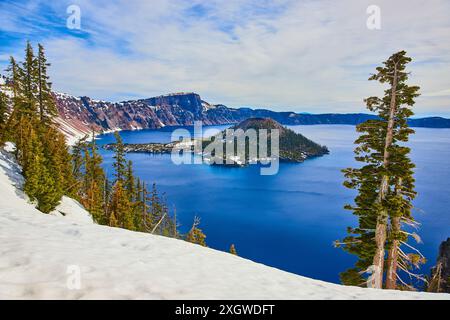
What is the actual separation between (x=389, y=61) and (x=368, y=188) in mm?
7575

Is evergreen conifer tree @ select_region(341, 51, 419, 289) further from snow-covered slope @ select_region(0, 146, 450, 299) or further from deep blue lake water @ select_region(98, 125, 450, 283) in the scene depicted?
deep blue lake water @ select_region(98, 125, 450, 283)

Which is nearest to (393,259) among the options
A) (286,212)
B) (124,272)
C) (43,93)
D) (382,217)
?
(382,217)

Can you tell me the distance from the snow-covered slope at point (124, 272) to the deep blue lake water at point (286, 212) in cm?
6221

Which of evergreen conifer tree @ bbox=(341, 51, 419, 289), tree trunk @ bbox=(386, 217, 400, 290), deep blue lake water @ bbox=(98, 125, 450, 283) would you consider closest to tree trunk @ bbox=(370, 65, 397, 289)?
evergreen conifer tree @ bbox=(341, 51, 419, 289)

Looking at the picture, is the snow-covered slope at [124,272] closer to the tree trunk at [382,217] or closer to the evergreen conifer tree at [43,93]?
the tree trunk at [382,217]

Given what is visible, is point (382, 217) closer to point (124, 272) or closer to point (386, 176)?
point (386, 176)

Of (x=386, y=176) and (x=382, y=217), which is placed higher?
(x=386, y=176)

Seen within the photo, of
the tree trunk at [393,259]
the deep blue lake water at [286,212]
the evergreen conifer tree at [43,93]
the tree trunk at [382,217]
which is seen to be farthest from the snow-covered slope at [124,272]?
the deep blue lake water at [286,212]

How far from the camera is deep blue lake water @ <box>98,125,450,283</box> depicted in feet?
234

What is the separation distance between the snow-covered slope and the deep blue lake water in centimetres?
6221

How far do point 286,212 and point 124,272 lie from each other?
97321 mm

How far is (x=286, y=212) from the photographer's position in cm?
9981
